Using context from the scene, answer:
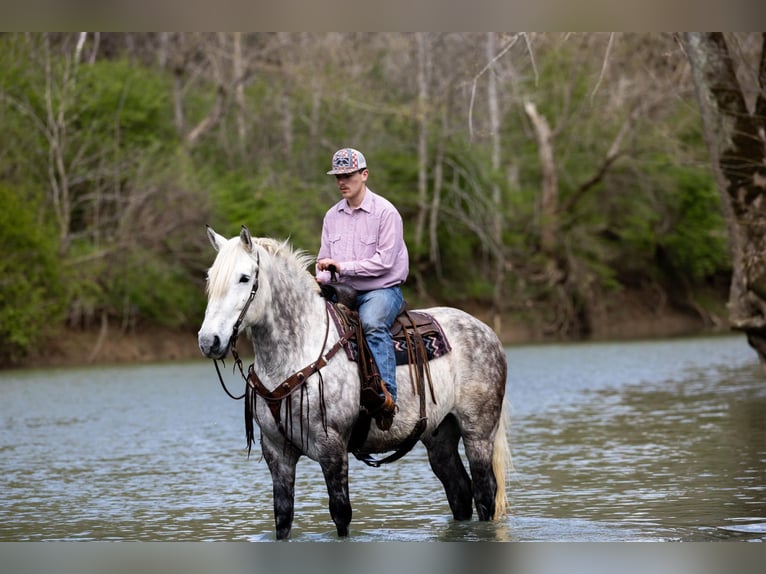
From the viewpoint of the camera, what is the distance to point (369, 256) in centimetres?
973

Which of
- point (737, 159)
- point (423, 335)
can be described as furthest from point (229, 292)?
point (737, 159)

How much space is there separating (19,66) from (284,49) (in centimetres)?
1060

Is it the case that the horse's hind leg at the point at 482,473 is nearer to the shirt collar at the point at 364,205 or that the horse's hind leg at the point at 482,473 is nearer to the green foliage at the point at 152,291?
the shirt collar at the point at 364,205

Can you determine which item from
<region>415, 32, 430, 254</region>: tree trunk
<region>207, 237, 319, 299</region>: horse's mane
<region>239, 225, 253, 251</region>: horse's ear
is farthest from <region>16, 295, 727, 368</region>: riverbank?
<region>239, 225, 253, 251</region>: horse's ear

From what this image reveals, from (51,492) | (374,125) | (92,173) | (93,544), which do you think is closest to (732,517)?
(93,544)

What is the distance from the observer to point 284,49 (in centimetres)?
4984

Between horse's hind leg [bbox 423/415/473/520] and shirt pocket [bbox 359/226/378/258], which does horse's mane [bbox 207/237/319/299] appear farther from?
horse's hind leg [bbox 423/415/473/520]

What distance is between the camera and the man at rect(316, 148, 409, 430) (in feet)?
31.4

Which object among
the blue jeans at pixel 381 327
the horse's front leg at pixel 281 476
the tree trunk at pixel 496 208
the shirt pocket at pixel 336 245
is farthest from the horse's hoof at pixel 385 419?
the tree trunk at pixel 496 208

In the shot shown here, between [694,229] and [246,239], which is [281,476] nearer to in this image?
[246,239]

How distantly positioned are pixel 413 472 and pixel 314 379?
6049mm

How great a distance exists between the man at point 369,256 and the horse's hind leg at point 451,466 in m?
1.13

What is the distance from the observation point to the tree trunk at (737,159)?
18.6 m

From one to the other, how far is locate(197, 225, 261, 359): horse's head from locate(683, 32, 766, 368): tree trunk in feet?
36.9
